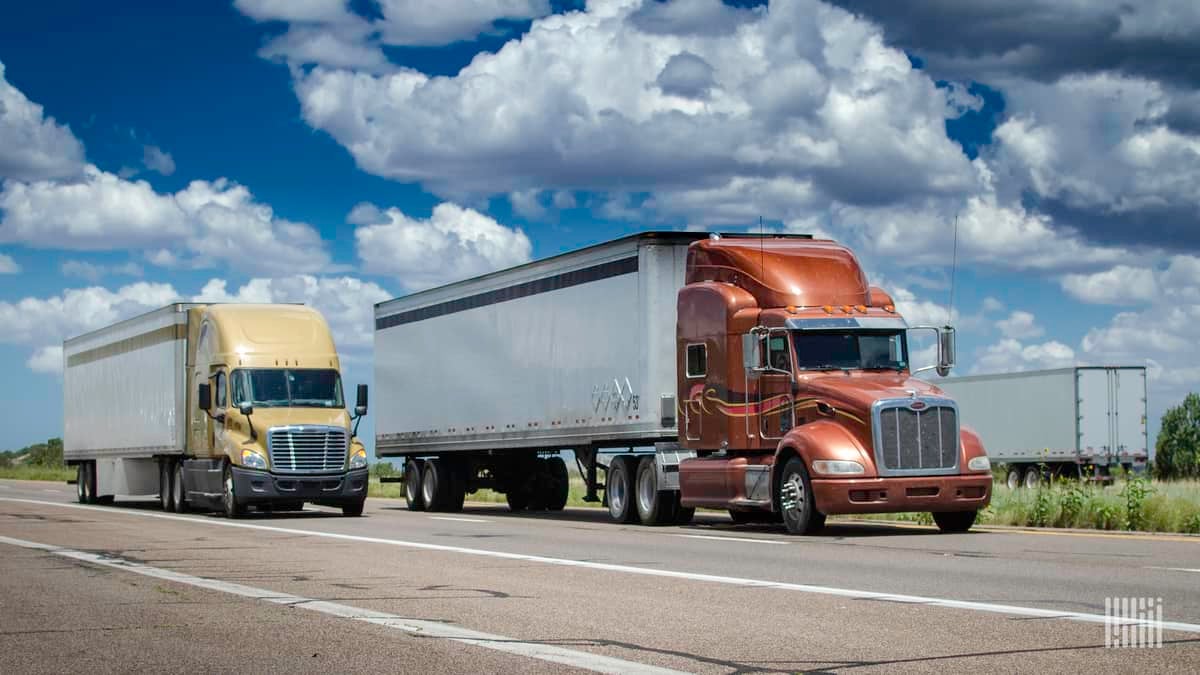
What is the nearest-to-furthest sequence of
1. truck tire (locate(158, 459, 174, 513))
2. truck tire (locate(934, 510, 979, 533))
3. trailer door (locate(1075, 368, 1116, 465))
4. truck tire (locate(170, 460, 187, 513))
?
truck tire (locate(934, 510, 979, 533)), truck tire (locate(170, 460, 187, 513)), truck tire (locate(158, 459, 174, 513)), trailer door (locate(1075, 368, 1116, 465))

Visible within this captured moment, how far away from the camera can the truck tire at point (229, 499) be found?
2728 cm

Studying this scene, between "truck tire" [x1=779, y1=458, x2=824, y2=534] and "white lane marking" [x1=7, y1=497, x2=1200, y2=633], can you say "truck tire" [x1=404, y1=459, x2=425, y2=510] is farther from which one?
"truck tire" [x1=779, y1=458, x2=824, y2=534]

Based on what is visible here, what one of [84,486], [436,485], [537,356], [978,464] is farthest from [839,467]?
[84,486]

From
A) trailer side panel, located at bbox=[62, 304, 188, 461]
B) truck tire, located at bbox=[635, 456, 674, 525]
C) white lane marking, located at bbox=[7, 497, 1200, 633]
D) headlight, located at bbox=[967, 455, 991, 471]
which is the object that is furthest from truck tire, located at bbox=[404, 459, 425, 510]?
headlight, located at bbox=[967, 455, 991, 471]

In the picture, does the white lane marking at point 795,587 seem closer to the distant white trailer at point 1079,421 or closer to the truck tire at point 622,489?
the truck tire at point 622,489

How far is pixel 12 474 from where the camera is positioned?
84625 mm

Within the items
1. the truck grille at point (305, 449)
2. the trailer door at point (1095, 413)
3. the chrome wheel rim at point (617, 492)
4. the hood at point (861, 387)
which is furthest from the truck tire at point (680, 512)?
the trailer door at point (1095, 413)

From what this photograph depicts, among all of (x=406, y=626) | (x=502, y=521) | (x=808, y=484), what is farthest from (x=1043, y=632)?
(x=502, y=521)

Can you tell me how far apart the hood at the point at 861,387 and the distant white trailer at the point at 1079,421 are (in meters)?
27.2

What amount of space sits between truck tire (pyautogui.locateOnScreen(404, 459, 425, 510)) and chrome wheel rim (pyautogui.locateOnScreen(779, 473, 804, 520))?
13925 mm

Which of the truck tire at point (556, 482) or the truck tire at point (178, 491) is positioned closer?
the truck tire at point (556, 482)

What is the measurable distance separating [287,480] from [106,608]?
1608cm

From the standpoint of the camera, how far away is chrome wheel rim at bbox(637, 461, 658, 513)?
2348 cm

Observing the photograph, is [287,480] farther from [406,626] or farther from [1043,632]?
[1043,632]
